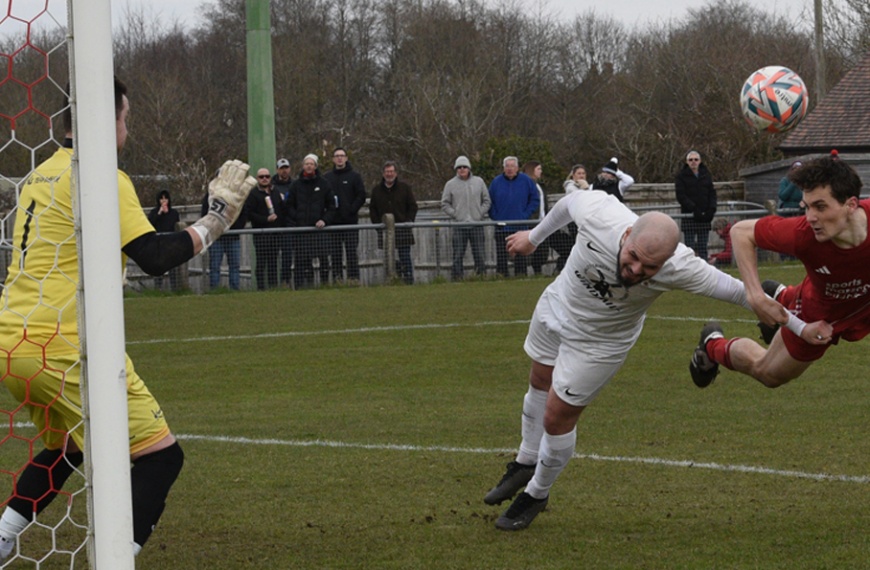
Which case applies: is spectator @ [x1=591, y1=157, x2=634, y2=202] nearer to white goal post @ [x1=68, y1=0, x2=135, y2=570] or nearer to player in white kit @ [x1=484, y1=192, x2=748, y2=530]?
player in white kit @ [x1=484, y1=192, x2=748, y2=530]

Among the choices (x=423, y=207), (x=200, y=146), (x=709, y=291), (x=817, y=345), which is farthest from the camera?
(x=200, y=146)

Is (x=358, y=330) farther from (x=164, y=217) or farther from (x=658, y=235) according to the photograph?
(x=658, y=235)

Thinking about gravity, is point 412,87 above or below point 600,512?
above

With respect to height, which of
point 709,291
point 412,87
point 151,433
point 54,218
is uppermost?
point 412,87

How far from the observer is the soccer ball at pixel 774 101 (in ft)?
58.7

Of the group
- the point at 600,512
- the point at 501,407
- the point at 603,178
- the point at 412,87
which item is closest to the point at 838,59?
the point at 412,87

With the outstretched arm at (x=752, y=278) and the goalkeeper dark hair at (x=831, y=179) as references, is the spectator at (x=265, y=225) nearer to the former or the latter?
the outstretched arm at (x=752, y=278)

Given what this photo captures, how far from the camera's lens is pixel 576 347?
5859 mm

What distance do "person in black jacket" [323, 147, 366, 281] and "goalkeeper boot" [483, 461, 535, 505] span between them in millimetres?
12023

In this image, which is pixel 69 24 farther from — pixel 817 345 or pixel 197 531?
pixel 817 345

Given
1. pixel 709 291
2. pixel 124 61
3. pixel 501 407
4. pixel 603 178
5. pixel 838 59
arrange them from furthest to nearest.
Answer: pixel 838 59
pixel 124 61
pixel 603 178
pixel 501 407
pixel 709 291

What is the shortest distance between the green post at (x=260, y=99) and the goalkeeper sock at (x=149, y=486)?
1752cm

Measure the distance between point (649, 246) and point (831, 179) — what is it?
116 centimetres

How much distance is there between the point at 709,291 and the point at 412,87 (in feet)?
114
